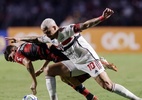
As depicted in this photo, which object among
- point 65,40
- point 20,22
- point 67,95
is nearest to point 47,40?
point 65,40

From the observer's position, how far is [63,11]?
26.1 m

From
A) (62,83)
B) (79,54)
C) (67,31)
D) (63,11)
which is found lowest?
(79,54)

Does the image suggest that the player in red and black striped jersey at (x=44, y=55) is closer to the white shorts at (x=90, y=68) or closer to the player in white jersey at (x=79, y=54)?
the white shorts at (x=90, y=68)

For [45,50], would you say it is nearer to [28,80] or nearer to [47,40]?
[47,40]

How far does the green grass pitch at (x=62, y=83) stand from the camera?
38.0 feet

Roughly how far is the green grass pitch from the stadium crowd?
19.9 ft

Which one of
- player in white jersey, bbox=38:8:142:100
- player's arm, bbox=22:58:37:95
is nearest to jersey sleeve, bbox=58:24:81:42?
player in white jersey, bbox=38:8:142:100

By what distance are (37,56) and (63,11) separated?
15499 millimetres

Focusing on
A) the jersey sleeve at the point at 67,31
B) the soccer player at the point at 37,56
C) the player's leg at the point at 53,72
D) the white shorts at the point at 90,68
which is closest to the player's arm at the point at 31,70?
the soccer player at the point at 37,56

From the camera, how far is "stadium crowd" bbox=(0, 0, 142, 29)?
1027 inches

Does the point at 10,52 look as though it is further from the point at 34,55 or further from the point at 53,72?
the point at 53,72

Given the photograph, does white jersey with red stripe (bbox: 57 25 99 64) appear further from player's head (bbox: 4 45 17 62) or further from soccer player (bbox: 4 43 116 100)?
player's head (bbox: 4 45 17 62)

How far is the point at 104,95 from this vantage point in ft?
37.6

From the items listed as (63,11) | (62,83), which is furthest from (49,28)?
(63,11)
